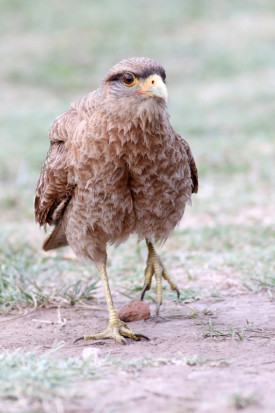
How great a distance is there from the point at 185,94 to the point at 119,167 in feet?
38.0

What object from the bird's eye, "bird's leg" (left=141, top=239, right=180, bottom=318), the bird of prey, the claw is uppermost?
the bird's eye

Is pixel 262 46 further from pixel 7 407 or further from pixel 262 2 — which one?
pixel 7 407

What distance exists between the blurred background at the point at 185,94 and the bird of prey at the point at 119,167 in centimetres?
125

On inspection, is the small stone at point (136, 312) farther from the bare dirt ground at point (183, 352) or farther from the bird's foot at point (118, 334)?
the bird's foot at point (118, 334)

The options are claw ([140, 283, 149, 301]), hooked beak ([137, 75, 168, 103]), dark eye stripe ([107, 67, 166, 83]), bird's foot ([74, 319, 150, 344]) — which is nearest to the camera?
hooked beak ([137, 75, 168, 103])

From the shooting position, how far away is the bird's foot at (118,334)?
4.34m

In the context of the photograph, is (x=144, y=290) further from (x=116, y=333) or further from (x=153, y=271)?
(x=116, y=333)

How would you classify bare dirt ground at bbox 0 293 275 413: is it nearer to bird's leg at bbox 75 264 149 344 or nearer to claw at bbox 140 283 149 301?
bird's leg at bbox 75 264 149 344

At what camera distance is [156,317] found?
4809mm

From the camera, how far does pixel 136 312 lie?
15.9 feet

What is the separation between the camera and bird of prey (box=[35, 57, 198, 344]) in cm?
425

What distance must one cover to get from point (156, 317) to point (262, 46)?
15.2 metres

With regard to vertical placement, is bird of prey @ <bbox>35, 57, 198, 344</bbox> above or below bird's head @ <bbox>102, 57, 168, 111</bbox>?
below

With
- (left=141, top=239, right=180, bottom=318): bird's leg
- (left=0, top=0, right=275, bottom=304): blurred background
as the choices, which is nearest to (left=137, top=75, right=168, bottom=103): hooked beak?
(left=141, top=239, right=180, bottom=318): bird's leg
